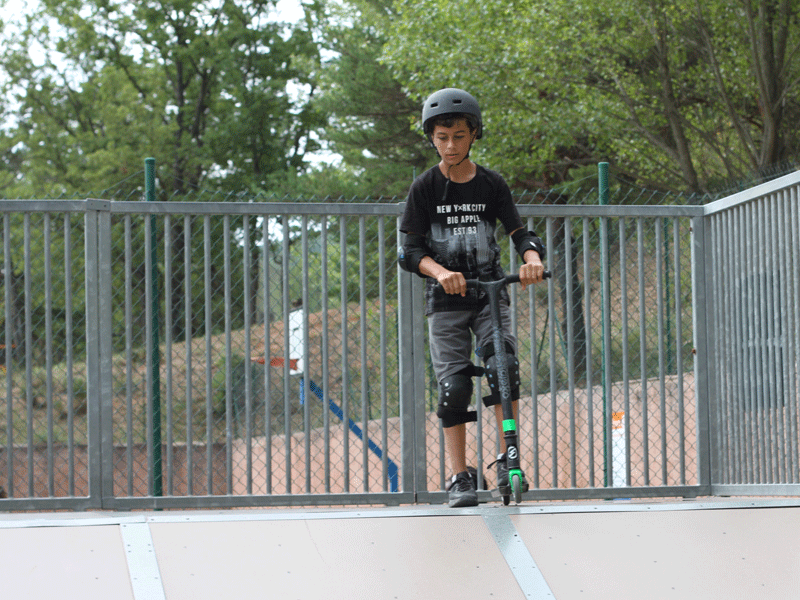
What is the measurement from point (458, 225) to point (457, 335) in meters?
0.52

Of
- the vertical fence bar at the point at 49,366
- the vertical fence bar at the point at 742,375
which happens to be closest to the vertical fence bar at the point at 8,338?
the vertical fence bar at the point at 49,366

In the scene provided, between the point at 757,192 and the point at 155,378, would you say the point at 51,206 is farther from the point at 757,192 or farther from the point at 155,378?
the point at 757,192

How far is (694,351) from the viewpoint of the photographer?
500 centimetres

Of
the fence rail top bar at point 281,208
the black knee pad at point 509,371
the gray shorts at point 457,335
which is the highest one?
the fence rail top bar at point 281,208

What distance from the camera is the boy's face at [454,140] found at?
3.96 meters

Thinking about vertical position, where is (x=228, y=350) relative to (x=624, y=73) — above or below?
below

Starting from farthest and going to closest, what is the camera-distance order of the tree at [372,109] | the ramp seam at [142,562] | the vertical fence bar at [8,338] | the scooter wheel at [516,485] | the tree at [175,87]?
the tree at [175,87] < the tree at [372,109] < the vertical fence bar at [8,338] < the scooter wheel at [516,485] < the ramp seam at [142,562]

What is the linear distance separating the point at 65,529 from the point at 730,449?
3525mm

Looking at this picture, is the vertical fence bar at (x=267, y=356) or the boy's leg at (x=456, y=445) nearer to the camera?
the boy's leg at (x=456, y=445)

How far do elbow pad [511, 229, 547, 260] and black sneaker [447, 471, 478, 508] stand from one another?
1079 mm

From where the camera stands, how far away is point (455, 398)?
3.92 m

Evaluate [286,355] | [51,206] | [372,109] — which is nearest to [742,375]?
[286,355]

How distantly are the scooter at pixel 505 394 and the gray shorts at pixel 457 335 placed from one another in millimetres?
127

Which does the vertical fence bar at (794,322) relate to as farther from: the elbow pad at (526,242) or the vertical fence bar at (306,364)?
the vertical fence bar at (306,364)
